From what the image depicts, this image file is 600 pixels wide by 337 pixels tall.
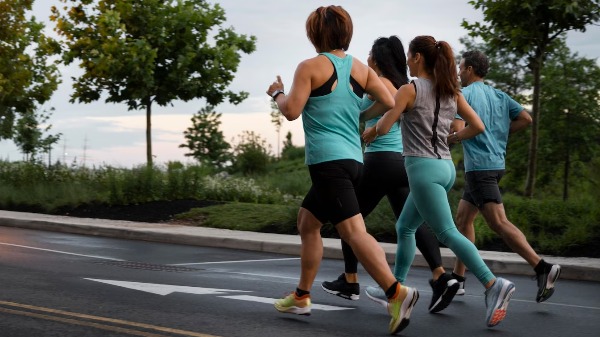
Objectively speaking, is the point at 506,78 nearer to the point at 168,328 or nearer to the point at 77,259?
the point at 77,259

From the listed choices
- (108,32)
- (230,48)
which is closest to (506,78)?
(230,48)

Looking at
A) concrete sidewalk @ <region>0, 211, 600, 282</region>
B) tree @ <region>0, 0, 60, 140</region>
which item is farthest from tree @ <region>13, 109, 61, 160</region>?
concrete sidewalk @ <region>0, 211, 600, 282</region>


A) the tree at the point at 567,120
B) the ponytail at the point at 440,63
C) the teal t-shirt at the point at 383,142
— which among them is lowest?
the teal t-shirt at the point at 383,142

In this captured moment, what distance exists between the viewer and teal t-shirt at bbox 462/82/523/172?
791 cm

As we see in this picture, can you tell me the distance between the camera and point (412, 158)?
6.75 meters

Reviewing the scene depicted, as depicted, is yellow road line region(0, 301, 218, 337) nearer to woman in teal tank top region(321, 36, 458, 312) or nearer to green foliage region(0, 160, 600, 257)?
woman in teal tank top region(321, 36, 458, 312)

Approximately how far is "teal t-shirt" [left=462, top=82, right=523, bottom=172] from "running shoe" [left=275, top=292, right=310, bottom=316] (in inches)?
76.9

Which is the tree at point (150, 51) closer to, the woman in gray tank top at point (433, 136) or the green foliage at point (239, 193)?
the green foliage at point (239, 193)

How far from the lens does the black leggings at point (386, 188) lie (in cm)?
768

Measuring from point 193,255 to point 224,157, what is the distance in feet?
174

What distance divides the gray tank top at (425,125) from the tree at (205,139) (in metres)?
59.6

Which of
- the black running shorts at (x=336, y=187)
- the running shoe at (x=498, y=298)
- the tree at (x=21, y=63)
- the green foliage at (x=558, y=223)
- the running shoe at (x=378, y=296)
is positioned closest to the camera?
the black running shorts at (x=336, y=187)

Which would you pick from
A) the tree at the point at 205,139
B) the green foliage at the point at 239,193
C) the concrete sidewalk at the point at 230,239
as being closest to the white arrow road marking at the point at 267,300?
the concrete sidewalk at the point at 230,239

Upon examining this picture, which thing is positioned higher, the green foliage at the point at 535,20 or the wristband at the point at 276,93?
the green foliage at the point at 535,20
